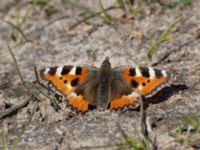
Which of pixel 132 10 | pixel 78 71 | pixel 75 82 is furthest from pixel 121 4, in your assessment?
pixel 75 82

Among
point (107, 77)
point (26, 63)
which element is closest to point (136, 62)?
point (107, 77)

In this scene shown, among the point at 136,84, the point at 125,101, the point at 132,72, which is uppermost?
the point at 132,72

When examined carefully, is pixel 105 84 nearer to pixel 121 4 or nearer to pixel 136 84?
pixel 136 84

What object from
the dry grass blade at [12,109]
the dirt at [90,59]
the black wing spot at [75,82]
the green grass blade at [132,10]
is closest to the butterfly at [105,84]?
the black wing spot at [75,82]

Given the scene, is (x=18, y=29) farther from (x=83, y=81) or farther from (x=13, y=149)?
(x=13, y=149)

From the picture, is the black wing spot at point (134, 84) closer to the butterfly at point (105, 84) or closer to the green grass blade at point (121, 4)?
the butterfly at point (105, 84)
